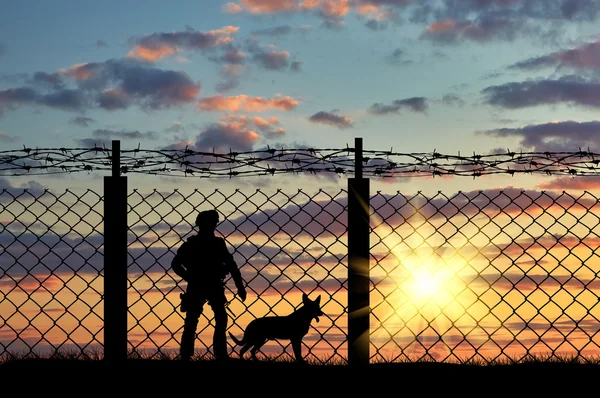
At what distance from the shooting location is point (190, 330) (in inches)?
293

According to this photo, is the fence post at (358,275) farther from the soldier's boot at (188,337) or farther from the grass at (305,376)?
the soldier's boot at (188,337)

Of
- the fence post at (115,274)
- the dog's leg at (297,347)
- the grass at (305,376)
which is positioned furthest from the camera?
the dog's leg at (297,347)

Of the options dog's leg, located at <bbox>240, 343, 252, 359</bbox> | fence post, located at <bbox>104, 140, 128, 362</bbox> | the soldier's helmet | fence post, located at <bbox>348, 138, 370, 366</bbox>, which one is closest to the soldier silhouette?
the soldier's helmet

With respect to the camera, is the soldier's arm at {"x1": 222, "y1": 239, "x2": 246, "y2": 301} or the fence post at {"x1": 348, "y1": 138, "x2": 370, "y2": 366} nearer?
the fence post at {"x1": 348, "y1": 138, "x2": 370, "y2": 366}

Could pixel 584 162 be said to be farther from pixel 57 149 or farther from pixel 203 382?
pixel 57 149

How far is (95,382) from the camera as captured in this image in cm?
600

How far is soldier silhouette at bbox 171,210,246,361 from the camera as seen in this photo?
24.3ft

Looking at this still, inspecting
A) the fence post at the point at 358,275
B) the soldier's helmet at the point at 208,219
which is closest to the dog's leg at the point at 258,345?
the soldier's helmet at the point at 208,219

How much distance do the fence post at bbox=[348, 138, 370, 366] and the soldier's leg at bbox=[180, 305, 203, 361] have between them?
1.90 meters

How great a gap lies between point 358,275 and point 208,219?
1.91 meters

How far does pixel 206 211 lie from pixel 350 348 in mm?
2128

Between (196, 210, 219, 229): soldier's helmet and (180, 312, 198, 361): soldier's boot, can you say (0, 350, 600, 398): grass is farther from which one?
(196, 210, 219, 229): soldier's helmet

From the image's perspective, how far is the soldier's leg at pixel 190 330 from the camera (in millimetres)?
7305

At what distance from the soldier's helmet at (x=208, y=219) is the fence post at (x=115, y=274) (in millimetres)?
1137
